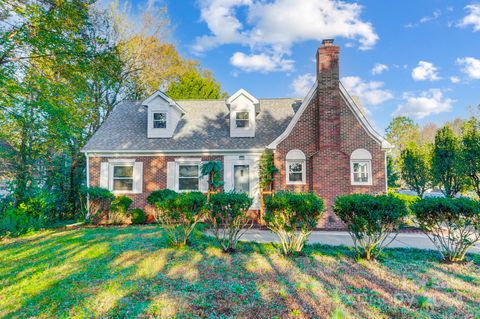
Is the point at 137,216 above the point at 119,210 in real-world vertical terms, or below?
below

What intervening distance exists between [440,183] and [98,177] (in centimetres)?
1761

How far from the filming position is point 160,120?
1303cm

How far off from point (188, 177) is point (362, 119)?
8.51m

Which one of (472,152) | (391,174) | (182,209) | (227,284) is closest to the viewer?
(227,284)

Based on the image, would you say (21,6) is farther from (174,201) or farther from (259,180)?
(259,180)

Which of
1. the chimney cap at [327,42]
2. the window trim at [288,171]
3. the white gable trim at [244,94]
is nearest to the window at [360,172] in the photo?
the window trim at [288,171]

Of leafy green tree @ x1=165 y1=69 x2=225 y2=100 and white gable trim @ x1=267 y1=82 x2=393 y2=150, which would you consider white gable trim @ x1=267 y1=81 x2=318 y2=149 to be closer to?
white gable trim @ x1=267 y1=82 x2=393 y2=150

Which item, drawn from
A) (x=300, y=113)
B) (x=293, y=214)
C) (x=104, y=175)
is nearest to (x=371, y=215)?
(x=293, y=214)

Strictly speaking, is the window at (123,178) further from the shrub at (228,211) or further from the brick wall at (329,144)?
the shrub at (228,211)

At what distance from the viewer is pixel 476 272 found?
4.89m

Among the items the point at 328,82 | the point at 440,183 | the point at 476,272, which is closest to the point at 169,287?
the point at 476,272

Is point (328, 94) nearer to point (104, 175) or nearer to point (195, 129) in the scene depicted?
point (195, 129)

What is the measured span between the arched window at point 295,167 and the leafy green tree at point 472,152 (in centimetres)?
723

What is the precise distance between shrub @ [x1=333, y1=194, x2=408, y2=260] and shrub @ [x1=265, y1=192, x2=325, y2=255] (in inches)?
25.2
